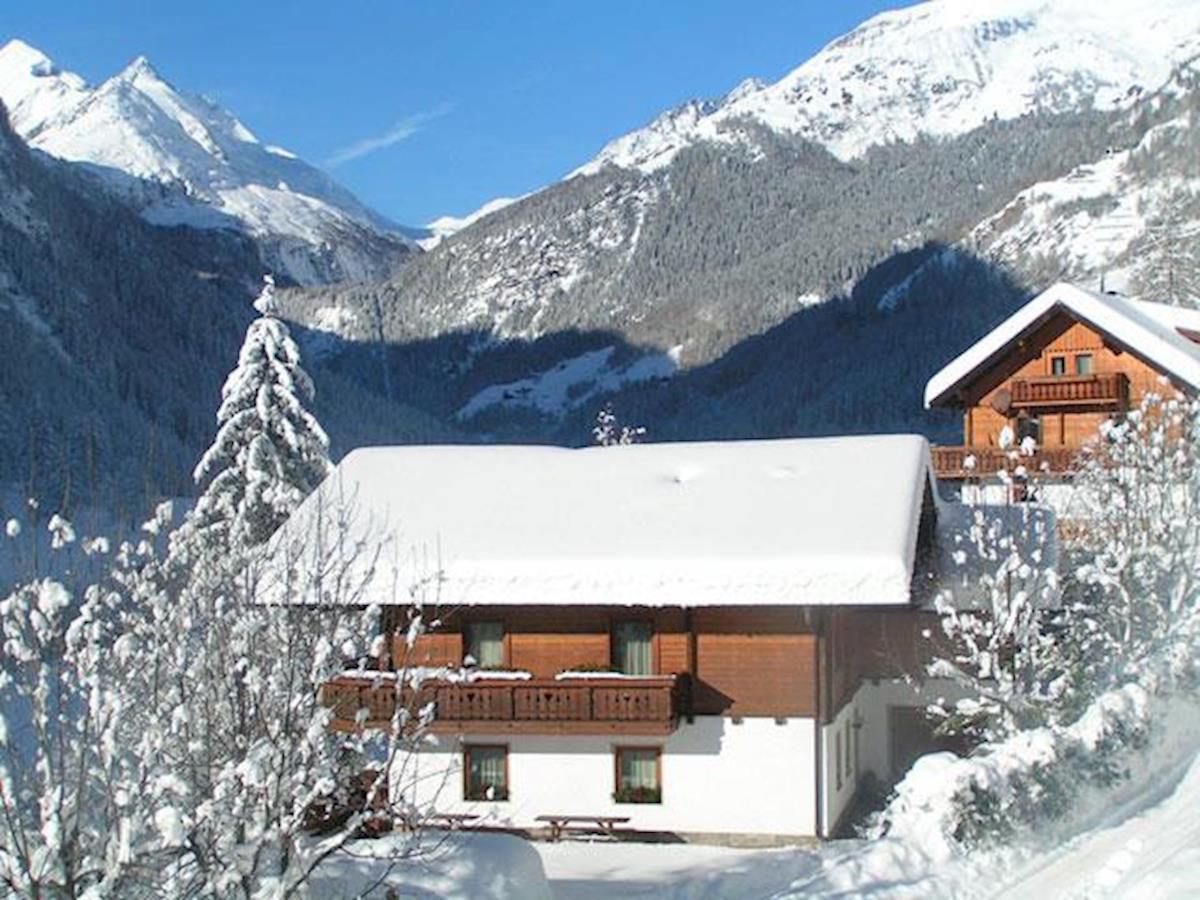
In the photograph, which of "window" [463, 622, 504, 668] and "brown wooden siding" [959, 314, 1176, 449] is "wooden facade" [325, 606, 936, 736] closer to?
"window" [463, 622, 504, 668]

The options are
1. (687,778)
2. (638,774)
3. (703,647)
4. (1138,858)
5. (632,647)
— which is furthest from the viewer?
(632,647)

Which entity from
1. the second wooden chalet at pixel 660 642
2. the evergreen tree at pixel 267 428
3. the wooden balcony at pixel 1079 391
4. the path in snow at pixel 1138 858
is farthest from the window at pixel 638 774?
the wooden balcony at pixel 1079 391

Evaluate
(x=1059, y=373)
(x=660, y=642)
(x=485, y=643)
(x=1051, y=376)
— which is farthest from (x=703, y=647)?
(x=1059, y=373)

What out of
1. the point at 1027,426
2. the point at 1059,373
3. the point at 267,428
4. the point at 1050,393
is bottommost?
the point at 267,428

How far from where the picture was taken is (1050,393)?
42969 millimetres

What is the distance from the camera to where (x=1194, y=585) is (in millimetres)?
24938

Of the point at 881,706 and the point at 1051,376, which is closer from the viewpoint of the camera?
the point at 881,706

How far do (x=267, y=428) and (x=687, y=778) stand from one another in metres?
16.8

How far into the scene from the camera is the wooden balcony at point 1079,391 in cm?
4256

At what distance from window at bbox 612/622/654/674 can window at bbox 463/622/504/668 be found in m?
2.08

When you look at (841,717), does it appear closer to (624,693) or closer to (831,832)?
(831,832)

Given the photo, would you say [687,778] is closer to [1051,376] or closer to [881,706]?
[881,706]

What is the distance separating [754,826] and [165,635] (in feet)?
45.3

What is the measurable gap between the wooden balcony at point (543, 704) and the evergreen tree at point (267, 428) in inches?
490
